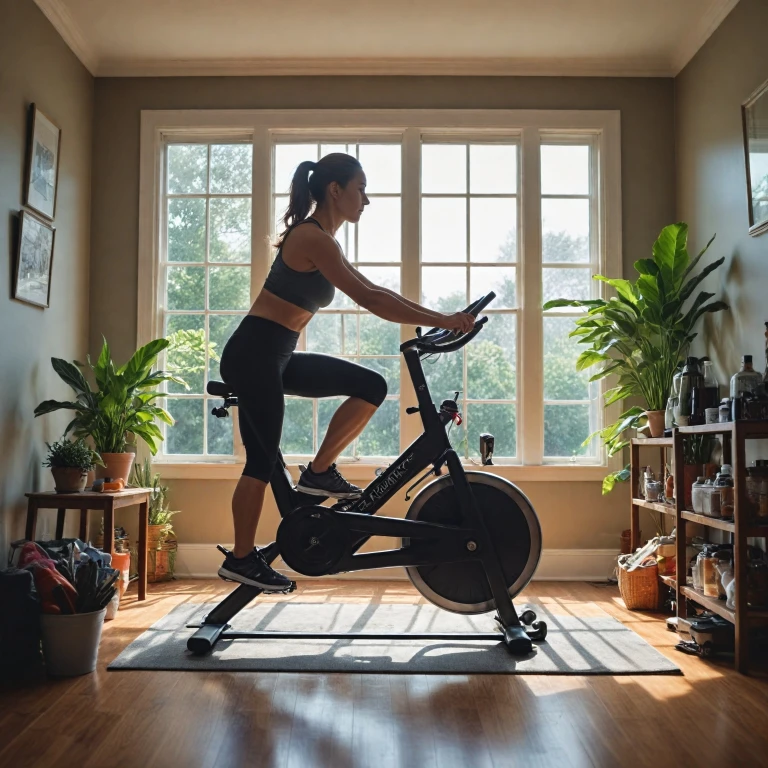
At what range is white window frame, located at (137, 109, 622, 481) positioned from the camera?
4.68 meters

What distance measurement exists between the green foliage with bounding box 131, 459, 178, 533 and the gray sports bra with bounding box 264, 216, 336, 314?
1.98 meters

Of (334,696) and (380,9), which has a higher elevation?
(380,9)

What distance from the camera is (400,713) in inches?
89.1

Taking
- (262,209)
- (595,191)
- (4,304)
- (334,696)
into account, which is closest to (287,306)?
(334,696)

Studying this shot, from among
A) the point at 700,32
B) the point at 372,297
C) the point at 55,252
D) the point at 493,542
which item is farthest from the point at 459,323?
the point at 700,32

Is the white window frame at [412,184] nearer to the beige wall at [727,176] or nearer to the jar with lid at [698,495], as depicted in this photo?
the beige wall at [727,176]

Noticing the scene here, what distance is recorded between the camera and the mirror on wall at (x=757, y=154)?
352 centimetres

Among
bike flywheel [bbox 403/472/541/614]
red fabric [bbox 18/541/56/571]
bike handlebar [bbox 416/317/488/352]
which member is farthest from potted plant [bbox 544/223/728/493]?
red fabric [bbox 18/541/56/571]

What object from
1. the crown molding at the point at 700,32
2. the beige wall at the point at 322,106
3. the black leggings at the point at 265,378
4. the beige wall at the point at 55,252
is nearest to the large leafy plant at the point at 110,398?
the beige wall at the point at 55,252

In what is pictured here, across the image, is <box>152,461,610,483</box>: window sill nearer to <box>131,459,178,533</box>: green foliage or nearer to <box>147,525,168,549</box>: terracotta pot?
<box>131,459,178,533</box>: green foliage

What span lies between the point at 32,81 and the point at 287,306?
6.83ft

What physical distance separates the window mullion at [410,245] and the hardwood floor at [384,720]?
2137 millimetres

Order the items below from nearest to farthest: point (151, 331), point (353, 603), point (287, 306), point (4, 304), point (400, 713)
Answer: point (400, 713) < point (287, 306) < point (4, 304) < point (353, 603) < point (151, 331)

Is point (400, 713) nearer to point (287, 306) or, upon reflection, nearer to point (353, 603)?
point (287, 306)
